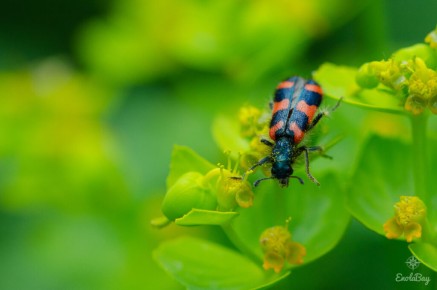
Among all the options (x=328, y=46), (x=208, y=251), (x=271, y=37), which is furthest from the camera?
(x=328, y=46)

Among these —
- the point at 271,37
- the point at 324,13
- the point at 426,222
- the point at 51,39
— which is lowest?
the point at 426,222

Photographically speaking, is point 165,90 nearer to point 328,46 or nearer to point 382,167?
point 328,46

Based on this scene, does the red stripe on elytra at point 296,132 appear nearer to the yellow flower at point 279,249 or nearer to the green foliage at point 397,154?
the green foliage at point 397,154

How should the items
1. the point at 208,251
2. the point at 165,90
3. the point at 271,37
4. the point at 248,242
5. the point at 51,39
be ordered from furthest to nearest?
the point at 51,39 → the point at 165,90 → the point at 271,37 → the point at 208,251 → the point at 248,242

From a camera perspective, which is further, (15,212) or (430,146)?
(15,212)

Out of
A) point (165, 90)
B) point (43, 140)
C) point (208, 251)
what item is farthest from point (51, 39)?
point (208, 251)

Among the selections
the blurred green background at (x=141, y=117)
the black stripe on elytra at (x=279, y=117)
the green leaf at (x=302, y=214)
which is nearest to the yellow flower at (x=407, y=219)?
the green leaf at (x=302, y=214)
